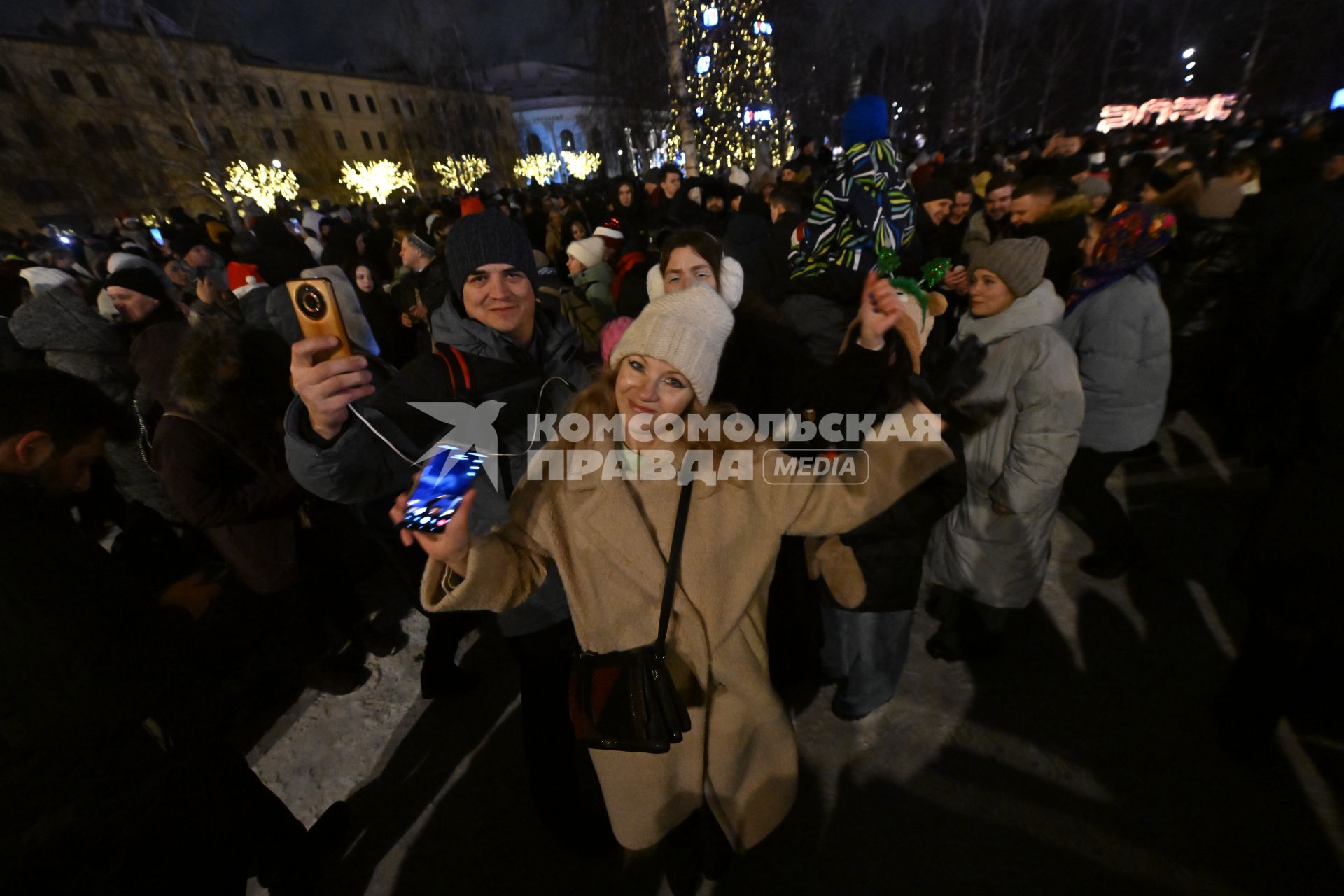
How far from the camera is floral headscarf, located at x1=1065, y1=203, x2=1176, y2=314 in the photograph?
2693 mm

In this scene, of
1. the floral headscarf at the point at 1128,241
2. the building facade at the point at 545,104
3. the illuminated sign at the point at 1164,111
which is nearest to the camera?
the floral headscarf at the point at 1128,241

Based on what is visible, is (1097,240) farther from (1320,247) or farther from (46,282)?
(46,282)

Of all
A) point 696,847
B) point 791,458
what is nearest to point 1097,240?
point 791,458

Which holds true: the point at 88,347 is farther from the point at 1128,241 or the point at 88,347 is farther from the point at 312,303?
the point at 1128,241

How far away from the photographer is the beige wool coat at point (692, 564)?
1460 millimetres

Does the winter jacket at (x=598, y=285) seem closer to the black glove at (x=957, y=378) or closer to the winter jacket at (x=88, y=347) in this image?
the black glove at (x=957, y=378)

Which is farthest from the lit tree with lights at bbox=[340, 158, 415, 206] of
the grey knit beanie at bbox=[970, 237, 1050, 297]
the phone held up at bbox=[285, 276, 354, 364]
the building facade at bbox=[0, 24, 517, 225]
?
the grey knit beanie at bbox=[970, 237, 1050, 297]

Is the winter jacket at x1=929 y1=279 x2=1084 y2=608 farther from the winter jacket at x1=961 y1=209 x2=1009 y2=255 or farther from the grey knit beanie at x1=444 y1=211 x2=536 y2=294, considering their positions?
the winter jacket at x1=961 y1=209 x2=1009 y2=255

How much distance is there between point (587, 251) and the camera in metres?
5.15

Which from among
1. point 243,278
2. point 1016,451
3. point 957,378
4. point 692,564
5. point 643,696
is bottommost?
point 643,696

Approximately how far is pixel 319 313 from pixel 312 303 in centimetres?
3

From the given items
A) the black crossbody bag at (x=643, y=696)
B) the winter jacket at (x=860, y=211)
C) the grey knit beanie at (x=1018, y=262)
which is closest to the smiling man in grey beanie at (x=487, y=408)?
the black crossbody bag at (x=643, y=696)

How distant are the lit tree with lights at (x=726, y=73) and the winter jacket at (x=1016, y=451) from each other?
14785 millimetres

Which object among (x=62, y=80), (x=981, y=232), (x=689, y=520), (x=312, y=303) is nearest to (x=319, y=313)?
(x=312, y=303)
